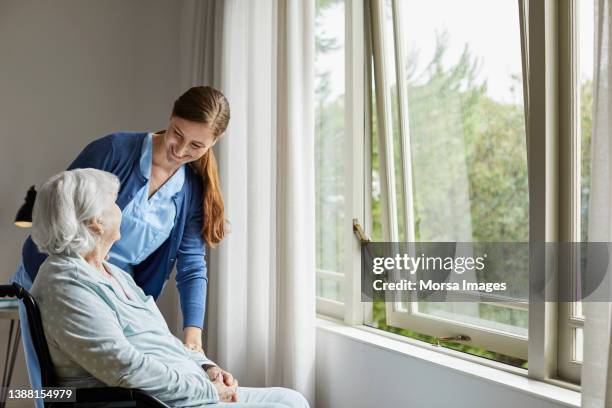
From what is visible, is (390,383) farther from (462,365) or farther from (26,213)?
(26,213)

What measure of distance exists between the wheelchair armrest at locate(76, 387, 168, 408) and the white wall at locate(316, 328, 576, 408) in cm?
96

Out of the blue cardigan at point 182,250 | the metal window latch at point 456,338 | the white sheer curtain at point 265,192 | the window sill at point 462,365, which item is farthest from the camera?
the white sheer curtain at point 265,192

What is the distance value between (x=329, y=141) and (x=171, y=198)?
1008mm

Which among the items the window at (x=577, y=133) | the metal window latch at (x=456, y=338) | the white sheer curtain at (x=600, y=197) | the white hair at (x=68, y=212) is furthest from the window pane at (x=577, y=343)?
the white hair at (x=68, y=212)

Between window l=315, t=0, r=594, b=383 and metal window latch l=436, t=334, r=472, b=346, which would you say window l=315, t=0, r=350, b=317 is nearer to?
window l=315, t=0, r=594, b=383

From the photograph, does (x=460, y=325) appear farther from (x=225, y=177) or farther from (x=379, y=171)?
(x=225, y=177)

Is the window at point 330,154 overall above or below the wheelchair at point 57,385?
above

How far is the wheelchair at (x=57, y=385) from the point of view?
1484 mm

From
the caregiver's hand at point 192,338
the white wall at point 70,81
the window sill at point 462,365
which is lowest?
the window sill at point 462,365

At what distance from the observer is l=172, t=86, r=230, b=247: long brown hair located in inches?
78.2

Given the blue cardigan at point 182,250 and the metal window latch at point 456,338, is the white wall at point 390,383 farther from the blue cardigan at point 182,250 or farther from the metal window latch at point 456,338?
the blue cardigan at point 182,250

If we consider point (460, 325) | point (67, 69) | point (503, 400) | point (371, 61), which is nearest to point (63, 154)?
point (67, 69)

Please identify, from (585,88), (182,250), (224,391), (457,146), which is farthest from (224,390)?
(585,88)

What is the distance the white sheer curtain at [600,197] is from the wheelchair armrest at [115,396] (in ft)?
3.39
